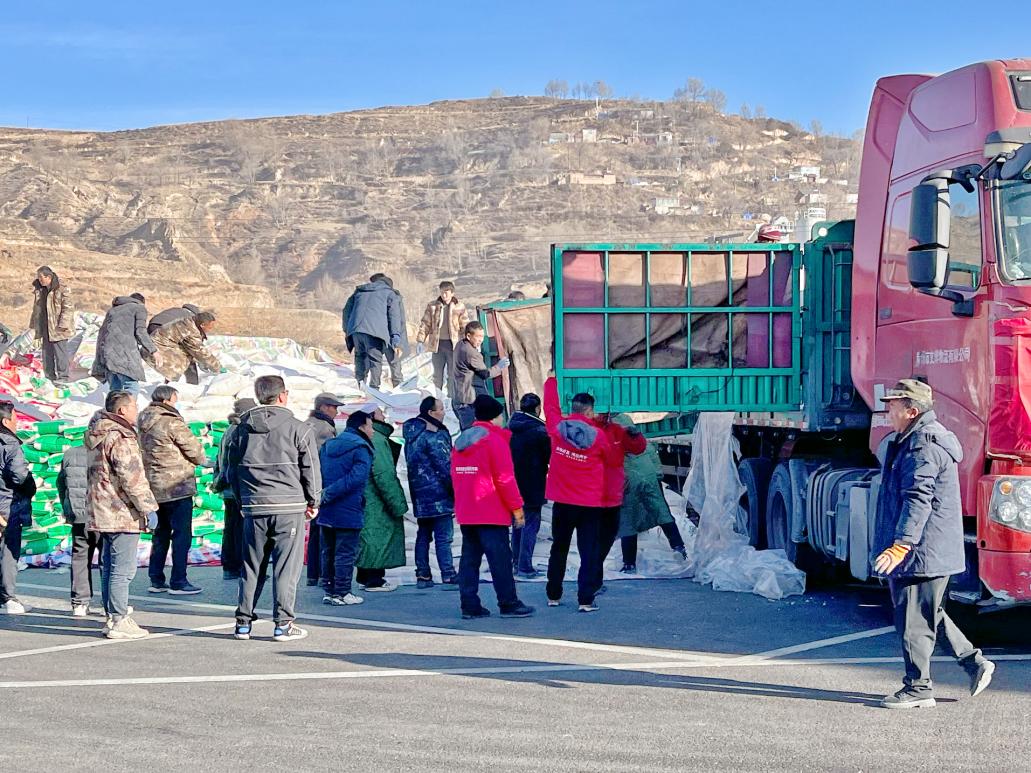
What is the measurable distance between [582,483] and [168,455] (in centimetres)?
359

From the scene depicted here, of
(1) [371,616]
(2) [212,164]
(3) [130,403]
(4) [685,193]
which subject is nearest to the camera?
(3) [130,403]

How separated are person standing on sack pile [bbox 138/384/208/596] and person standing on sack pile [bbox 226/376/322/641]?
244cm

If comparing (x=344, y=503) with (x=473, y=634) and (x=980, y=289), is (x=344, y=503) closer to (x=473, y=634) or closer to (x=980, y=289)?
(x=473, y=634)

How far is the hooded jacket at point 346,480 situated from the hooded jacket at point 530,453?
5.06ft

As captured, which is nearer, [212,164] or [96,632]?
[96,632]

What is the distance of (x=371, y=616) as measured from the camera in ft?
36.8

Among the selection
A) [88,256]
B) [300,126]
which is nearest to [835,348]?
[88,256]

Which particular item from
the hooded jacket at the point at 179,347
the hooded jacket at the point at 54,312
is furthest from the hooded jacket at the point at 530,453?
the hooded jacket at the point at 54,312

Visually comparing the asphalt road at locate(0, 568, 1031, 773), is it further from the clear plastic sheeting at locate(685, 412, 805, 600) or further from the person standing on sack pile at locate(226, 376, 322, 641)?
the clear plastic sheeting at locate(685, 412, 805, 600)

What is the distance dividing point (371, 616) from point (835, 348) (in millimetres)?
4156

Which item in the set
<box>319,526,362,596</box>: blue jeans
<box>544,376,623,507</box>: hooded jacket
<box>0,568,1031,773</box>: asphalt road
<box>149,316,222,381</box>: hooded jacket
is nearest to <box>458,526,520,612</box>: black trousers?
<box>0,568,1031,773</box>: asphalt road

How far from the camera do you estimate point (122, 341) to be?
1778cm

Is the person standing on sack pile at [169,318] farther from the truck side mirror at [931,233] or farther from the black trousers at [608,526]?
the truck side mirror at [931,233]

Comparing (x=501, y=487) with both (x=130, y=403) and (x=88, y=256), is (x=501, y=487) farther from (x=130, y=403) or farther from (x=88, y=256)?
(x=88, y=256)
